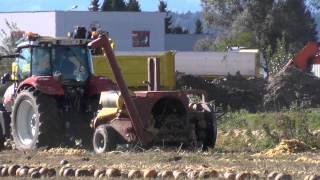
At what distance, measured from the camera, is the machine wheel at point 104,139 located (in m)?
18.6

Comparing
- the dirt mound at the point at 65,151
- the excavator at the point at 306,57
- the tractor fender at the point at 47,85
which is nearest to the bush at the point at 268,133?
the dirt mound at the point at 65,151

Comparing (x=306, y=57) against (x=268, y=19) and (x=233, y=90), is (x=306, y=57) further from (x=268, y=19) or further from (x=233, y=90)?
(x=268, y=19)

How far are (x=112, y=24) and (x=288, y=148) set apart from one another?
5653 cm

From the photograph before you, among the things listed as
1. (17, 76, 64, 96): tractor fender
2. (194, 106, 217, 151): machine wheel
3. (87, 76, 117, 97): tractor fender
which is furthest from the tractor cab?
(194, 106, 217, 151): machine wheel

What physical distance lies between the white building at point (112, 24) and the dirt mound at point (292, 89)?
31.3m

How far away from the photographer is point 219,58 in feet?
156

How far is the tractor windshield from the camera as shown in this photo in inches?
808

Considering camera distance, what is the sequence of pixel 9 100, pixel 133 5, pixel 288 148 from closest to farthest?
pixel 288 148 < pixel 9 100 < pixel 133 5

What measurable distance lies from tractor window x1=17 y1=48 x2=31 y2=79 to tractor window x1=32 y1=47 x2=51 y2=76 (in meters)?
0.16

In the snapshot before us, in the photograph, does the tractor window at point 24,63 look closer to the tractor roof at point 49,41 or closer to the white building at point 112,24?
the tractor roof at point 49,41

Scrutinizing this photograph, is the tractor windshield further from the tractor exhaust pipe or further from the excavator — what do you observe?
the excavator

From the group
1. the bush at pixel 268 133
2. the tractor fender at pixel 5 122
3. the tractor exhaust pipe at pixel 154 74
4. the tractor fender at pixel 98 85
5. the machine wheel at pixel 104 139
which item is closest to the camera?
the machine wheel at pixel 104 139

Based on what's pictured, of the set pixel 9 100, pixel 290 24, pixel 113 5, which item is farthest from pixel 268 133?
pixel 113 5

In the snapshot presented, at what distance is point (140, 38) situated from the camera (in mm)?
77250
